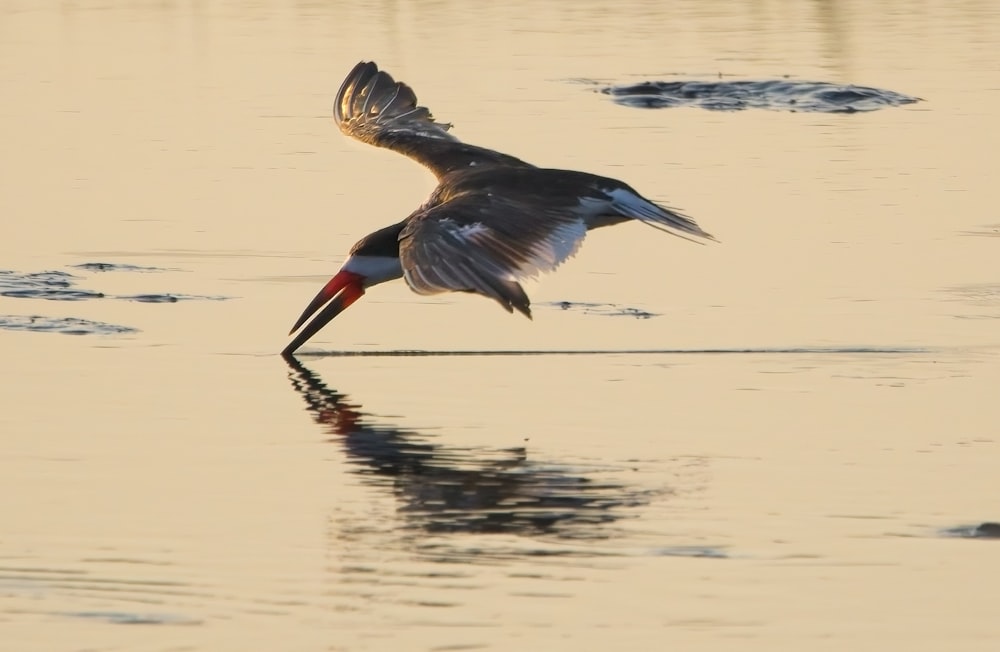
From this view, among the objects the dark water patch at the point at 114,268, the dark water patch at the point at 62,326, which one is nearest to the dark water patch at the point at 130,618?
the dark water patch at the point at 62,326

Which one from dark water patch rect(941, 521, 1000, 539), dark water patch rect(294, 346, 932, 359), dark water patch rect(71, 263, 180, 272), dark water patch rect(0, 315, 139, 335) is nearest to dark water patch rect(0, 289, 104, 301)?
dark water patch rect(0, 315, 139, 335)

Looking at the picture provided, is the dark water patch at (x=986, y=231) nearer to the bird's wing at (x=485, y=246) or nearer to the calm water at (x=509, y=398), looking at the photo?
the calm water at (x=509, y=398)

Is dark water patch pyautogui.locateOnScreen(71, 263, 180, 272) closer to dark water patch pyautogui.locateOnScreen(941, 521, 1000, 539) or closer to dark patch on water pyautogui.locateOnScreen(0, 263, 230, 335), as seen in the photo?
dark patch on water pyautogui.locateOnScreen(0, 263, 230, 335)

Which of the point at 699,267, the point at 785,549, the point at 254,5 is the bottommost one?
the point at 254,5

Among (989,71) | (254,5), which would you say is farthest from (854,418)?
(254,5)

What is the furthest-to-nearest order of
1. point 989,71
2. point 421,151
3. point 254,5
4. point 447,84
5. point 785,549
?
point 254,5 → point 989,71 → point 447,84 → point 421,151 → point 785,549

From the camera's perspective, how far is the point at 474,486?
9023 millimetres

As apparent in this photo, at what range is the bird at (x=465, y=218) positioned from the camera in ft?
32.1

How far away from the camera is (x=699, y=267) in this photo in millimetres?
13961

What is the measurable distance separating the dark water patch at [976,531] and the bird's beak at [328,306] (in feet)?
14.2

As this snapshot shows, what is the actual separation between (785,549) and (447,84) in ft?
51.5

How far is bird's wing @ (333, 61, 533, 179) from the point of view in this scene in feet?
44.5

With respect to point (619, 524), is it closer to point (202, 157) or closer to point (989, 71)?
point (202, 157)

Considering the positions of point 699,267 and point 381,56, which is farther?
point 381,56
